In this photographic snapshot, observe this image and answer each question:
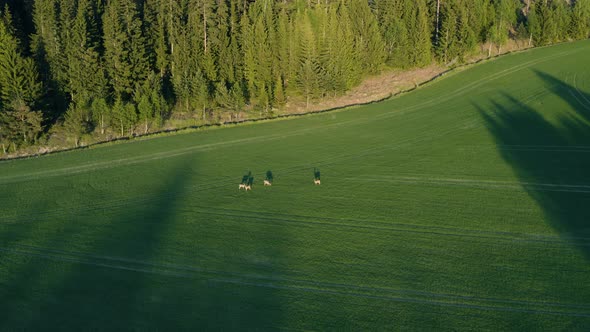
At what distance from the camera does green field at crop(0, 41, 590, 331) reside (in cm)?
1772

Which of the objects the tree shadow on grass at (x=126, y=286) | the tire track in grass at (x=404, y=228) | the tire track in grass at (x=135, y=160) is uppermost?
the tire track in grass at (x=135, y=160)

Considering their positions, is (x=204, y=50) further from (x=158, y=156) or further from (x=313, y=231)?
(x=313, y=231)

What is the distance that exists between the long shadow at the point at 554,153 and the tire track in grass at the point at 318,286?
17.6ft

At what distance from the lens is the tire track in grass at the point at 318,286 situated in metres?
17.3

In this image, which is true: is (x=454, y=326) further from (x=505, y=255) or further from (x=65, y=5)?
(x=65, y=5)

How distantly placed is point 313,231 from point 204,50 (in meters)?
45.7

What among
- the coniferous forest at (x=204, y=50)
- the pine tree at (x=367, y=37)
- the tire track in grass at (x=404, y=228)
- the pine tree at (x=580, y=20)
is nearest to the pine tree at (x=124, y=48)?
the coniferous forest at (x=204, y=50)

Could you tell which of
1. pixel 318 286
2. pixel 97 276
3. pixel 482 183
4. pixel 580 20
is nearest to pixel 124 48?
pixel 97 276

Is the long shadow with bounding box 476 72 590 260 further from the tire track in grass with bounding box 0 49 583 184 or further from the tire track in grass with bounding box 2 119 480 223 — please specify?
the tire track in grass with bounding box 0 49 583 184

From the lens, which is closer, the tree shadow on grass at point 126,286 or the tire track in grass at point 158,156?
the tree shadow on grass at point 126,286

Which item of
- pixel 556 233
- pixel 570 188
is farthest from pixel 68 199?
pixel 570 188

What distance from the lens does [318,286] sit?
19344 mm

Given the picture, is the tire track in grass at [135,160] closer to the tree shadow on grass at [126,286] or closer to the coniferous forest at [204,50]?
the tree shadow on grass at [126,286]

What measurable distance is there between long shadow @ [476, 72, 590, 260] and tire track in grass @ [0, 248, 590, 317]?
17.6ft
